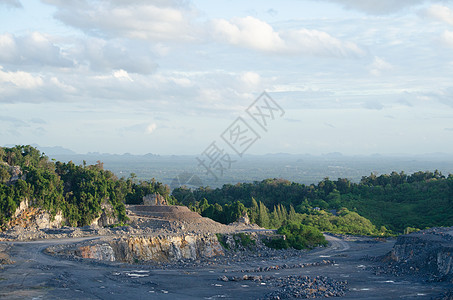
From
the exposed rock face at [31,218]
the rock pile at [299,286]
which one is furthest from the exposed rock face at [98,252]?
the exposed rock face at [31,218]

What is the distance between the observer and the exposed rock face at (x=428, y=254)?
21.5 metres

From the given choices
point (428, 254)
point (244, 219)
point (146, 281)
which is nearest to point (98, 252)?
point (146, 281)

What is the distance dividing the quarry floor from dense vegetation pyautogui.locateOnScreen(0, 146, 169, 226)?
6.66 metres

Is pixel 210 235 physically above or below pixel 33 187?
below

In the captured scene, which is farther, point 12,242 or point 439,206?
→ point 439,206

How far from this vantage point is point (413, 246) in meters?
25.7

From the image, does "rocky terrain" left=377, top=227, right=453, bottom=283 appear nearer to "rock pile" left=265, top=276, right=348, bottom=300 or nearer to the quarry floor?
the quarry floor

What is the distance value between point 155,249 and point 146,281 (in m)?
7.84

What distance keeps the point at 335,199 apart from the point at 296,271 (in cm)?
3751

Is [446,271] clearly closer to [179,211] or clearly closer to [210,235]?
[210,235]

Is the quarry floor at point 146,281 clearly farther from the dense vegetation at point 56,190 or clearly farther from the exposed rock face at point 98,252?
the dense vegetation at point 56,190

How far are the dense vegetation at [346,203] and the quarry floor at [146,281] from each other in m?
20.1

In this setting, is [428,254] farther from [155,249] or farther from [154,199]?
[154,199]

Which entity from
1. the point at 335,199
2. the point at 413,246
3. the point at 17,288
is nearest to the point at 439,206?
the point at 335,199
